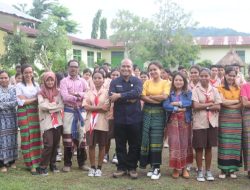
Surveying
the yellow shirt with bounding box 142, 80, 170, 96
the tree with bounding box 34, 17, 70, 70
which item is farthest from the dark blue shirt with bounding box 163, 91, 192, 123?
the tree with bounding box 34, 17, 70, 70

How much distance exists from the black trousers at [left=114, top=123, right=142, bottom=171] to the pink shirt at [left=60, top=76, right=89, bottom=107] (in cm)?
78

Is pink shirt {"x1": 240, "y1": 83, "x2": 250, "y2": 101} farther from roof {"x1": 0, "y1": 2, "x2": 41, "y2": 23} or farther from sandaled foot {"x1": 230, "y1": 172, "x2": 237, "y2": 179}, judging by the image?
roof {"x1": 0, "y1": 2, "x2": 41, "y2": 23}

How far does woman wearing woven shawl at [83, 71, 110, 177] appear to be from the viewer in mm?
6020

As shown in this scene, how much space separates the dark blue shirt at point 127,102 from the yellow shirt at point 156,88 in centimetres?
18

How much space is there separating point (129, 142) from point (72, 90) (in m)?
1.25

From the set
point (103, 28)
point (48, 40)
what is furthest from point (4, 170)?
point (103, 28)

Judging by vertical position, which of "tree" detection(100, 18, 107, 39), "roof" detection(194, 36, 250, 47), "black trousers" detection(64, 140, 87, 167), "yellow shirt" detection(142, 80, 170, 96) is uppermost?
"tree" detection(100, 18, 107, 39)

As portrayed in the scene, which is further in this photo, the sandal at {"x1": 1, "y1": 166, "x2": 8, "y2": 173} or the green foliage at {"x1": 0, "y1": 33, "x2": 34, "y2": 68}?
the green foliage at {"x1": 0, "y1": 33, "x2": 34, "y2": 68}

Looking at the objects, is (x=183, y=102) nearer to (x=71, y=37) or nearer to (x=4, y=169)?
(x=4, y=169)

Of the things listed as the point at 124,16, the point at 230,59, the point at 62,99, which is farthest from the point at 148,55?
the point at 62,99

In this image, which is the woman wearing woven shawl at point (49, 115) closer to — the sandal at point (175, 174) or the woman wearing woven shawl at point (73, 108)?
the woman wearing woven shawl at point (73, 108)

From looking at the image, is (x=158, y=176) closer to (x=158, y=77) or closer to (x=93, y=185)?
(x=93, y=185)

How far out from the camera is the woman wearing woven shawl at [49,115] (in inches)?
241

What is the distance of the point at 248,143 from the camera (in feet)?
19.6
